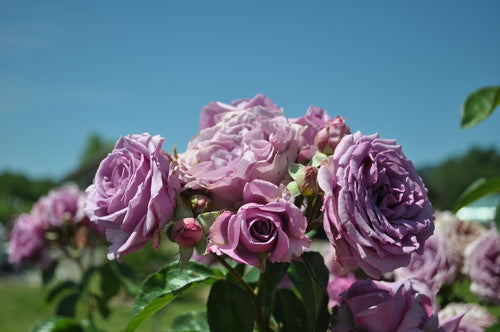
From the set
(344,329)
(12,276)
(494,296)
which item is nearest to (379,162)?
(344,329)

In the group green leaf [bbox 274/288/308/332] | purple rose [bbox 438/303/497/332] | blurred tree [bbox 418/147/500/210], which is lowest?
blurred tree [bbox 418/147/500/210]

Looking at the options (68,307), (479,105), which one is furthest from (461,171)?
(479,105)

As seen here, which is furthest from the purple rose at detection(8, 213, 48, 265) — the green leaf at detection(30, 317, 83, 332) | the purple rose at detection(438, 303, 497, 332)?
the purple rose at detection(438, 303, 497, 332)

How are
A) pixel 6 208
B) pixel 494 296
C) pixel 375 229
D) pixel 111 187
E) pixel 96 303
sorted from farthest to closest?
pixel 6 208, pixel 96 303, pixel 494 296, pixel 111 187, pixel 375 229

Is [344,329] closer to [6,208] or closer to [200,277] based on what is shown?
[200,277]

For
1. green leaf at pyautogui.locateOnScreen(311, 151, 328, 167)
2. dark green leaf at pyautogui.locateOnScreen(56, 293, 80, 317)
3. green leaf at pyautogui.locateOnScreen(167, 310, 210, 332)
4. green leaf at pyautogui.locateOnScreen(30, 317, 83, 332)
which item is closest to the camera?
green leaf at pyautogui.locateOnScreen(311, 151, 328, 167)

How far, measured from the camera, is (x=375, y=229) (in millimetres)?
765

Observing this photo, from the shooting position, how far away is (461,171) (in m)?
37.1

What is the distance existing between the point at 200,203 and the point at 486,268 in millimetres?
973

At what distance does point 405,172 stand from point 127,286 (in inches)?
54.4

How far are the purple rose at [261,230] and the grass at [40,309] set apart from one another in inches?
255

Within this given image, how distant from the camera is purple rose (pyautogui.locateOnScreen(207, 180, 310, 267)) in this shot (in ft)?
2.52

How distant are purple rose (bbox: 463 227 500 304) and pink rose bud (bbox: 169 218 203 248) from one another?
97 cm

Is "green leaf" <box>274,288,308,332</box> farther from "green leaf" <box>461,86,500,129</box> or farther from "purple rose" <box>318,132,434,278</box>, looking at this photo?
"green leaf" <box>461,86,500,129</box>
